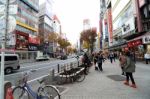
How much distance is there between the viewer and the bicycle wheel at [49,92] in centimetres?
662

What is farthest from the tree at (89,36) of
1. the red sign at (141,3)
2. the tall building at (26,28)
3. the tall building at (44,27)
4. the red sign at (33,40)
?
Result: the red sign at (141,3)

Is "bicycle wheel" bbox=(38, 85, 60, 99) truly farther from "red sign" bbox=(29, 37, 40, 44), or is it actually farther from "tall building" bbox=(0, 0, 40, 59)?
"red sign" bbox=(29, 37, 40, 44)

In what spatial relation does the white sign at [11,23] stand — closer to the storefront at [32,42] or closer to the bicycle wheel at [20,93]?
the bicycle wheel at [20,93]

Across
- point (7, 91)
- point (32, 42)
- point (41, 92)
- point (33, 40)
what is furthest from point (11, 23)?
point (33, 40)

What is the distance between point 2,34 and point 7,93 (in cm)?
162

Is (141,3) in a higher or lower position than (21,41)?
higher

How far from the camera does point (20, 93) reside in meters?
6.96

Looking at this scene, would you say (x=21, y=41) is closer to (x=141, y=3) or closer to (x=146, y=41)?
(x=141, y=3)

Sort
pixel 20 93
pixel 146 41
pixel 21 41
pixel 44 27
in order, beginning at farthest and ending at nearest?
1. pixel 44 27
2. pixel 21 41
3. pixel 146 41
4. pixel 20 93

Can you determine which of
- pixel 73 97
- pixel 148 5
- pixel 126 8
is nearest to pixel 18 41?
pixel 126 8

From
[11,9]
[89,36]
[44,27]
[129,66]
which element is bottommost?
[129,66]

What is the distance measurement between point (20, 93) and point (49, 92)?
106 cm

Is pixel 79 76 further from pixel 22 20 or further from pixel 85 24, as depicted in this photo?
pixel 85 24

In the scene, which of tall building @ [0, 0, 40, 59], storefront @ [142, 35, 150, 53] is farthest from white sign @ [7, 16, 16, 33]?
tall building @ [0, 0, 40, 59]
